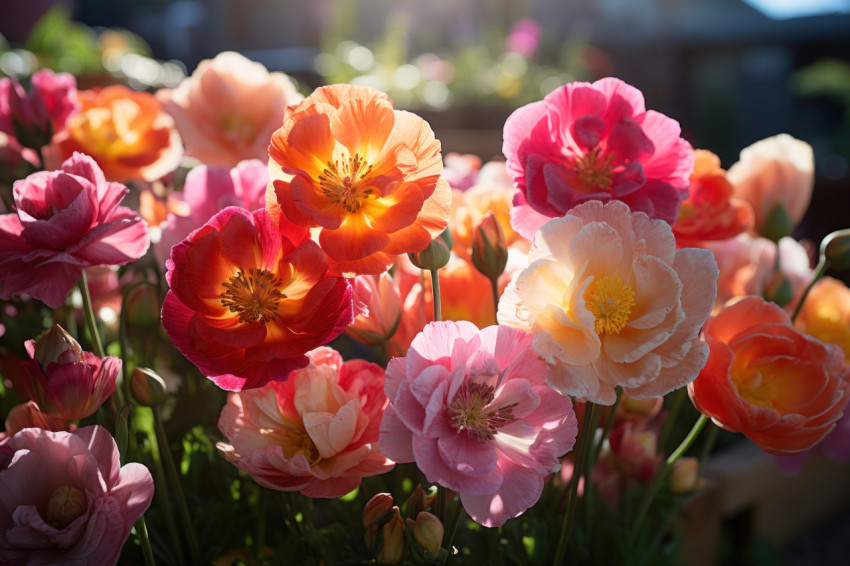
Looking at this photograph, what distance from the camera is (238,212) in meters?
0.42

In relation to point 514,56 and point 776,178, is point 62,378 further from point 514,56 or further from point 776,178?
point 514,56

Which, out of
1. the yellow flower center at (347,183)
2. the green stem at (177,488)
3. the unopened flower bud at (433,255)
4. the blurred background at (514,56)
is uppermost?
the yellow flower center at (347,183)

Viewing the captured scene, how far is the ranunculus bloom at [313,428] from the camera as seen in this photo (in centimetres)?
46

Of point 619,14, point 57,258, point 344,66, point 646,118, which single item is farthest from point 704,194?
point 619,14

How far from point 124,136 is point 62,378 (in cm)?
44

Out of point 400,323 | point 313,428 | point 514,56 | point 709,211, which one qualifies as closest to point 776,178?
point 709,211

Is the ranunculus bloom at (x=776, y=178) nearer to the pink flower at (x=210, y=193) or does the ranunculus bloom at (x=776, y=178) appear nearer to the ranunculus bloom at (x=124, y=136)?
the pink flower at (x=210, y=193)

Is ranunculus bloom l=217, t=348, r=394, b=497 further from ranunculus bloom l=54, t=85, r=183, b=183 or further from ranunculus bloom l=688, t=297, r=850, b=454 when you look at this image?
ranunculus bloom l=54, t=85, r=183, b=183

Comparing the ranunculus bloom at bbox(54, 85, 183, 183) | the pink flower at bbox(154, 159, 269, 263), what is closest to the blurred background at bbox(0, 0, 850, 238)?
the ranunculus bloom at bbox(54, 85, 183, 183)

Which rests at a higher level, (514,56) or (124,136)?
(124,136)

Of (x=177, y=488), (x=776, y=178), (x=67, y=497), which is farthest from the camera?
(x=776, y=178)

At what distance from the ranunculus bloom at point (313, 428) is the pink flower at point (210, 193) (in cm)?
16

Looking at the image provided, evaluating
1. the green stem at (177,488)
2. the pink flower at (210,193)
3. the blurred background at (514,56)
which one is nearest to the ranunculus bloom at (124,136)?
the pink flower at (210,193)

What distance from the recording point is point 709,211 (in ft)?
1.90
